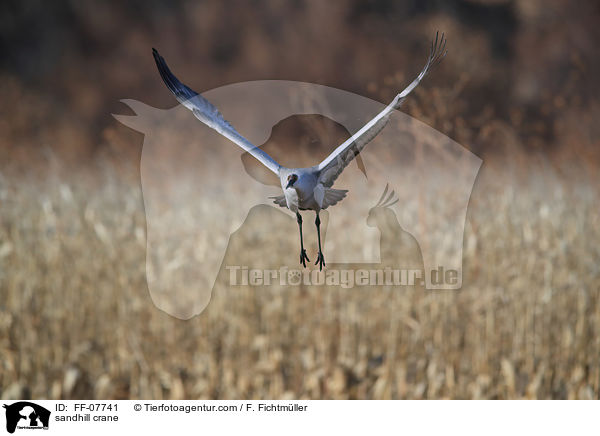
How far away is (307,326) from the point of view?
7.29 feet

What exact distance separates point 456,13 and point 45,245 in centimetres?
587

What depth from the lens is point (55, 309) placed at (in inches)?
88.4

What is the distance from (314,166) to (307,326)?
1.45 meters

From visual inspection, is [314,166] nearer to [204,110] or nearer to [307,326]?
[204,110]

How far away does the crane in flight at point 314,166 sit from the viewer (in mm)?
811

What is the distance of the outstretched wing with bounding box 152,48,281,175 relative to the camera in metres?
0.88
